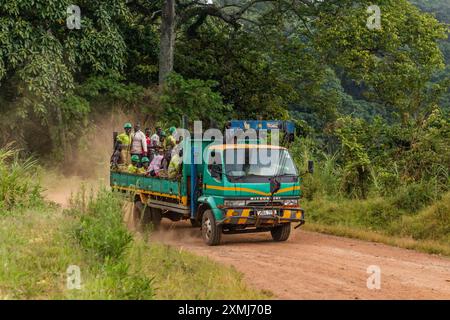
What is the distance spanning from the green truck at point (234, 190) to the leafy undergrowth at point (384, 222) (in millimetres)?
2192

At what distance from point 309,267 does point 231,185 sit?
285cm

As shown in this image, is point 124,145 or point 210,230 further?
point 124,145

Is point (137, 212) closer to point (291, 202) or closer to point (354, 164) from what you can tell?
point (291, 202)

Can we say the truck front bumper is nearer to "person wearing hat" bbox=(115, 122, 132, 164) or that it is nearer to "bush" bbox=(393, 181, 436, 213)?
"bush" bbox=(393, 181, 436, 213)

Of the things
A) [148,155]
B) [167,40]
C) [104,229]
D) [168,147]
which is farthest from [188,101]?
[104,229]

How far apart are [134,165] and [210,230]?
4563 millimetres

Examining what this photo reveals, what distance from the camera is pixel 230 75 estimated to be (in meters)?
Answer: 31.8

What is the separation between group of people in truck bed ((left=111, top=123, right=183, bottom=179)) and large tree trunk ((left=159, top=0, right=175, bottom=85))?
8.85 metres

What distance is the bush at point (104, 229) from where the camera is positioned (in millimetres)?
10617

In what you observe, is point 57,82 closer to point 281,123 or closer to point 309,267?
point 281,123

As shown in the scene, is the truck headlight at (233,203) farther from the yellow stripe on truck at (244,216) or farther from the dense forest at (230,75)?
the dense forest at (230,75)

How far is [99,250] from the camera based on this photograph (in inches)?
420

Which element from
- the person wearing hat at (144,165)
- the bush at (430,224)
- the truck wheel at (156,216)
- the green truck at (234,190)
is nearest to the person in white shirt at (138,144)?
the person wearing hat at (144,165)

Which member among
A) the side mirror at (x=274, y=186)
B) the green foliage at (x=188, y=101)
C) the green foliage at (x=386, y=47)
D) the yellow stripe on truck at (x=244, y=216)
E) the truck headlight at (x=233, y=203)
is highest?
the green foliage at (x=386, y=47)
